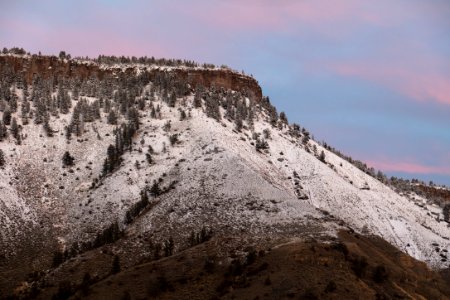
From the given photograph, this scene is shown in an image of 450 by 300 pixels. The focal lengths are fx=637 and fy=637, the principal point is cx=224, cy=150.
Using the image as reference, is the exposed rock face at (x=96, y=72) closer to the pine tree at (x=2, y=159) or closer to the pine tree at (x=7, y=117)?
the pine tree at (x=7, y=117)

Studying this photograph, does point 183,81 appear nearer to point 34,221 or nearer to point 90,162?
point 90,162

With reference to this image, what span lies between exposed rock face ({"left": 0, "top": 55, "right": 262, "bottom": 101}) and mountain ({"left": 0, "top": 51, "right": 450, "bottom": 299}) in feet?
1.17

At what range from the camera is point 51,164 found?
101812mm

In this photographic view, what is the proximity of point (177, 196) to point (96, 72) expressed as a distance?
56.8 m

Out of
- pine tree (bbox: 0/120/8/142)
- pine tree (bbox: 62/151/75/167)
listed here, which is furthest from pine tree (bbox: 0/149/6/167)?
pine tree (bbox: 62/151/75/167)

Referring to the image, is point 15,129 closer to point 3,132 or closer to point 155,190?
point 3,132

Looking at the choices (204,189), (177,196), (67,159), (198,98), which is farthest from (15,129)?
(204,189)

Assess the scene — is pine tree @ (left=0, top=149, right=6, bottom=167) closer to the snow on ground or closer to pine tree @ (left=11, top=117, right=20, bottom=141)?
the snow on ground

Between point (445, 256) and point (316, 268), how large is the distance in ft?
132

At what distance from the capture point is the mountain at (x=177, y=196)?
2601 inches

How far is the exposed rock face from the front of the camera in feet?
433

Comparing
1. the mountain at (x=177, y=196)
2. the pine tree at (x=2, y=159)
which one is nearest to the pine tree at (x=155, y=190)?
the mountain at (x=177, y=196)

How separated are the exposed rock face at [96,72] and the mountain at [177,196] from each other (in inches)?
14.0

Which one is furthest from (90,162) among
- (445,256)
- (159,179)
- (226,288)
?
(445,256)
